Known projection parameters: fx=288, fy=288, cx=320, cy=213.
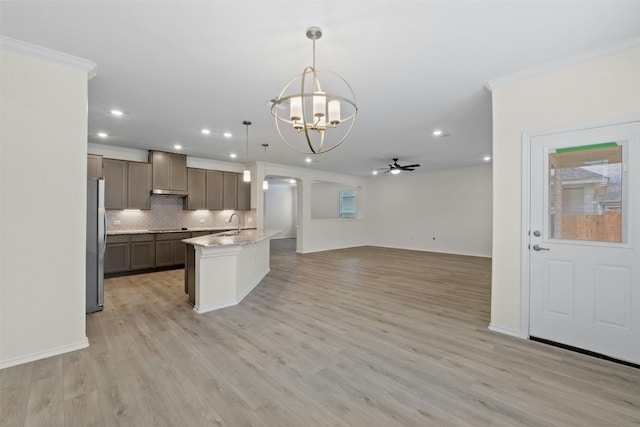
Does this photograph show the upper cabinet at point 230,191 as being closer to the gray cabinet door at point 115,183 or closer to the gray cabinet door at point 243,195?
the gray cabinet door at point 243,195

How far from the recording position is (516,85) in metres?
3.09

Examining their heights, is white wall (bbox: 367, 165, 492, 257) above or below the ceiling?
below

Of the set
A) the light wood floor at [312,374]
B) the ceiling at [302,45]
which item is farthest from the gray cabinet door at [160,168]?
the light wood floor at [312,374]

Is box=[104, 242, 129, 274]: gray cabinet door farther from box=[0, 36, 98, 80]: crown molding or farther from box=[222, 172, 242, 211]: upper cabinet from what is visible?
box=[0, 36, 98, 80]: crown molding

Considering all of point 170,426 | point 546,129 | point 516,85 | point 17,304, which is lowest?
point 170,426

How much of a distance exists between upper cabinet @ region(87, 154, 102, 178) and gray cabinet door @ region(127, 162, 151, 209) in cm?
90

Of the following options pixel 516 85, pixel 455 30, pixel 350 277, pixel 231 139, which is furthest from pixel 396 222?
pixel 455 30

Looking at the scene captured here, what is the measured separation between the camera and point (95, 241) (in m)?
3.54

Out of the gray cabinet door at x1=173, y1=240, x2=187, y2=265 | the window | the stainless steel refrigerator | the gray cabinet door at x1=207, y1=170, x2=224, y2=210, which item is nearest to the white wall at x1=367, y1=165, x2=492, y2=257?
the window

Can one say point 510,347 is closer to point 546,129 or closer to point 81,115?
point 546,129

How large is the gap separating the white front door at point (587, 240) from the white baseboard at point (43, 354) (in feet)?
14.8

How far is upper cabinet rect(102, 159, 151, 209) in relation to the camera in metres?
5.86

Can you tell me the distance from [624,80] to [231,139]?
548 cm

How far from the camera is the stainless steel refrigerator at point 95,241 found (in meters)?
3.40
